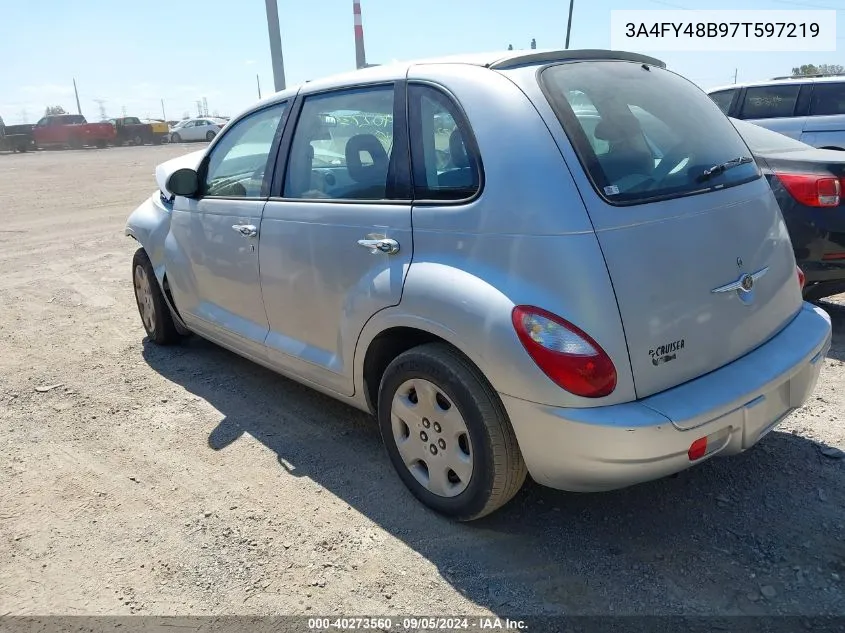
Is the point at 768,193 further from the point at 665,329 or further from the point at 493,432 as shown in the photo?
the point at 493,432

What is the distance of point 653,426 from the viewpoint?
7.22 ft

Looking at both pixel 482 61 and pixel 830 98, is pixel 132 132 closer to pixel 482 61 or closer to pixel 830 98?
pixel 830 98

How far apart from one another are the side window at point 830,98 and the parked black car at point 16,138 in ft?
130

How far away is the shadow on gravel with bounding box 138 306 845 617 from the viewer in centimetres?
235

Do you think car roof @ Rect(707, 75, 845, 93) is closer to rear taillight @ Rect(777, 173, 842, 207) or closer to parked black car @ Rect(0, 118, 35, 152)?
Answer: rear taillight @ Rect(777, 173, 842, 207)

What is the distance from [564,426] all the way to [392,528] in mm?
974

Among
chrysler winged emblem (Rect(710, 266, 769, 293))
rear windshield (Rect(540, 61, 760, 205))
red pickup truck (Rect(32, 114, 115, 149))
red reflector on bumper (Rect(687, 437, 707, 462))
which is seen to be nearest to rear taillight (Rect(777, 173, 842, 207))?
rear windshield (Rect(540, 61, 760, 205))

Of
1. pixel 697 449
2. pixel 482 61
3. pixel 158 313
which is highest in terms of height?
pixel 482 61

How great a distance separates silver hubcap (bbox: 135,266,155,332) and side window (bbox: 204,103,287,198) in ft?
3.96

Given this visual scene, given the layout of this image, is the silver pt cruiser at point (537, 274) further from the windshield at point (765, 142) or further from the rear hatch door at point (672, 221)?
→ the windshield at point (765, 142)

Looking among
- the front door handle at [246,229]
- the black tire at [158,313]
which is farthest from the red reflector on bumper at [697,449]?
the black tire at [158,313]

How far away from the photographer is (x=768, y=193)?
2.83m

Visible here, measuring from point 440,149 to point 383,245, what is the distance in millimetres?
448

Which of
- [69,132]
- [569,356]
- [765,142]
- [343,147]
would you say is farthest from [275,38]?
[69,132]
